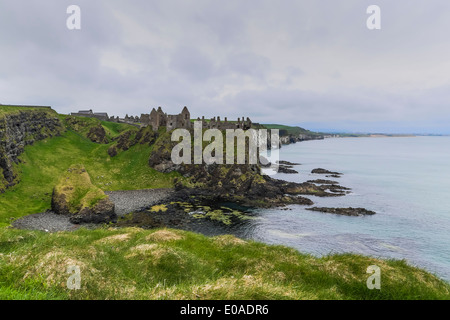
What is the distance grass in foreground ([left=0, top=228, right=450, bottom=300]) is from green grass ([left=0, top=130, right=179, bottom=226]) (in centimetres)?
5519

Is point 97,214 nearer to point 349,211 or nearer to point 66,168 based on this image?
point 66,168

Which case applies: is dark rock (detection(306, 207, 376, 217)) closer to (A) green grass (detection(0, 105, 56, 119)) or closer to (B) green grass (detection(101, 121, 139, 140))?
(A) green grass (detection(0, 105, 56, 119))

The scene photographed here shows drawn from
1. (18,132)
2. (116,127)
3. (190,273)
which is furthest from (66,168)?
(190,273)

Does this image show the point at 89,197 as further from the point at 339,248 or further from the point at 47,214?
the point at 339,248

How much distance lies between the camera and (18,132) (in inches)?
3568

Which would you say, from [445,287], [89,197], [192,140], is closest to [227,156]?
[192,140]

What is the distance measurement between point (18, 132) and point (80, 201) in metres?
55.8

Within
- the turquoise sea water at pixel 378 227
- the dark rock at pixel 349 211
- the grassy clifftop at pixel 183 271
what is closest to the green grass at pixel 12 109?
the grassy clifftop at pixel 183 271

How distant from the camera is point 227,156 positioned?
95.9 metres

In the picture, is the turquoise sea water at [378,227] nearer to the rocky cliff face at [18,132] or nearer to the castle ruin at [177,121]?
the castle ruin at [177,121]

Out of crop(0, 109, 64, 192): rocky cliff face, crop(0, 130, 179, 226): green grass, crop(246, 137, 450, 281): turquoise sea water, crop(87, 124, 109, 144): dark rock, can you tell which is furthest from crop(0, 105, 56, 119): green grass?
crop(246, 137, 450, 281): turquoise sea water

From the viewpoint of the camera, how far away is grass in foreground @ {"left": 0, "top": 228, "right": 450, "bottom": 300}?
399 inches

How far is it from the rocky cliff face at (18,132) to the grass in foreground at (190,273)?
231 feet

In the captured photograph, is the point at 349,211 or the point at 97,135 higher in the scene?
the point at 97,135
